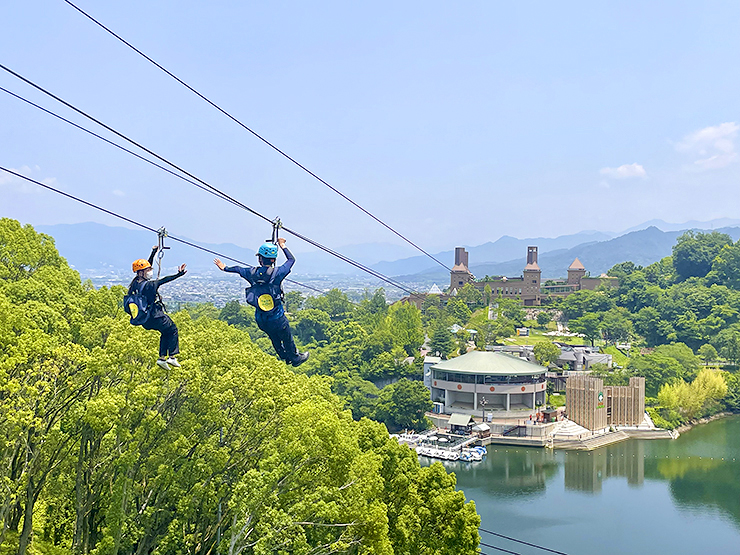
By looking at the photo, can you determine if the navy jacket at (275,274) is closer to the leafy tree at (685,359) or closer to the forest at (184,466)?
the forest at (184,466)

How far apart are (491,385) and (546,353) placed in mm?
8983

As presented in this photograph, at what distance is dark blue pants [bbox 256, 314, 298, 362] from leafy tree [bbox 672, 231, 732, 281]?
7766 centimetres

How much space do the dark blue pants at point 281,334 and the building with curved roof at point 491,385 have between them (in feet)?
118

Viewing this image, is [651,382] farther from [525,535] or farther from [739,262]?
[739,262]

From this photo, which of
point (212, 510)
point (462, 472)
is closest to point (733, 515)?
→ point (462, 472)

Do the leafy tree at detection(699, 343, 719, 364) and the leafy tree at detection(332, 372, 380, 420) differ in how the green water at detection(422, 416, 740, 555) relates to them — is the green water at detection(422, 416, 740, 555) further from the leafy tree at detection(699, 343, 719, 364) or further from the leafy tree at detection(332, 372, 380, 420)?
the leafy tree at detection(699, 343, 719, 364)

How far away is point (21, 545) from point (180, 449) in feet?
8.30

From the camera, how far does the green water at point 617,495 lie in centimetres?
2330

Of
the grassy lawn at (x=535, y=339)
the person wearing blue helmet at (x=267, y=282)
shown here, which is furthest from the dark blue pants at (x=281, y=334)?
the grassy lawn at (x=535, y=339)

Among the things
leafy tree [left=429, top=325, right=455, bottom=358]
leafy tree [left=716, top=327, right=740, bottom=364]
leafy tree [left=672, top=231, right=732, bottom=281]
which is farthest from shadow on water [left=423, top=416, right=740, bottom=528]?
leafy tree [left=672, top=231, right=732, bottom=281]

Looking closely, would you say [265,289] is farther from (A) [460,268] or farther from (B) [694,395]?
(A) [460,268]

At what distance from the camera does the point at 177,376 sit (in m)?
10.2

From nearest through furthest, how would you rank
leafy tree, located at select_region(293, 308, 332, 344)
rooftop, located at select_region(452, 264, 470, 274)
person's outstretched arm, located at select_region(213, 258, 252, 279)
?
1. person's outstretched arm, located at select_region(213, 258, 252, 279)
2. leafy tree, located at select_region(293, 308, 332, 344)
3. rooftop, located at select_region(452, 264, 470, 274)

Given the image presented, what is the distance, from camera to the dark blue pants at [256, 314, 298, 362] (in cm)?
771
